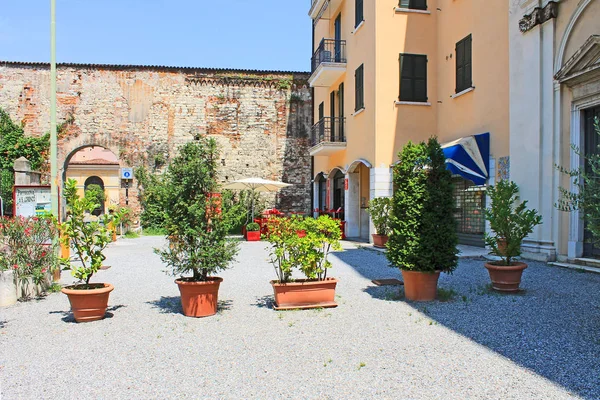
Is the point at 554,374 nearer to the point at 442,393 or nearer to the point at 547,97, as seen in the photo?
the point at 442,393

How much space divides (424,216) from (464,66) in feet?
26.2

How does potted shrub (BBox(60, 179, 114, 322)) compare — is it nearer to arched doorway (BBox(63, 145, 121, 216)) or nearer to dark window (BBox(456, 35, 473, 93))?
dark window (BBox(456, 35, 473, 93))

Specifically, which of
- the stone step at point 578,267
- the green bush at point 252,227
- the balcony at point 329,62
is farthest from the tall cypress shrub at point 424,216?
the balcony at point 329,62

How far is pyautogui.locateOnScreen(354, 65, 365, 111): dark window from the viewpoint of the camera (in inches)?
606

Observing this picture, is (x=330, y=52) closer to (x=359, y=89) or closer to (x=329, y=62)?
(x=329, y=62)

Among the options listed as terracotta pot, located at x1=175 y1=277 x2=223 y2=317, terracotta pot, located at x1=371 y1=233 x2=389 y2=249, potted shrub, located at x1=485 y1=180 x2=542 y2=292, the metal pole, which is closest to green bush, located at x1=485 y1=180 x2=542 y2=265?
potted shrub, located at x1=485 y1=180 x2=542 y2=292

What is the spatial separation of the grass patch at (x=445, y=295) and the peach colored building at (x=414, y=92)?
198 inches

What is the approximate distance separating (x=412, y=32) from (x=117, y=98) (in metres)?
14.1

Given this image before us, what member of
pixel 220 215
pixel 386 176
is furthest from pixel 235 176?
pixel 220 215

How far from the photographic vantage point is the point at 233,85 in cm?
2233

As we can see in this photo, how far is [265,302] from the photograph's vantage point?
21.6 ft

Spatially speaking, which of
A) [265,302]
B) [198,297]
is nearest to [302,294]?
[265,302]

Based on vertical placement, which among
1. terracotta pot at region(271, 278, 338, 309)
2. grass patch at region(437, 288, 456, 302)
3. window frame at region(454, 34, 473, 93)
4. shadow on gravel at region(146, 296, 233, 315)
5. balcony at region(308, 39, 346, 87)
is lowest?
shadow on gravel at region(146, 296, 233, 315)

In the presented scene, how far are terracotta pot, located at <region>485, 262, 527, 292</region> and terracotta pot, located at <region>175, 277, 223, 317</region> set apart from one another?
4100 mm
